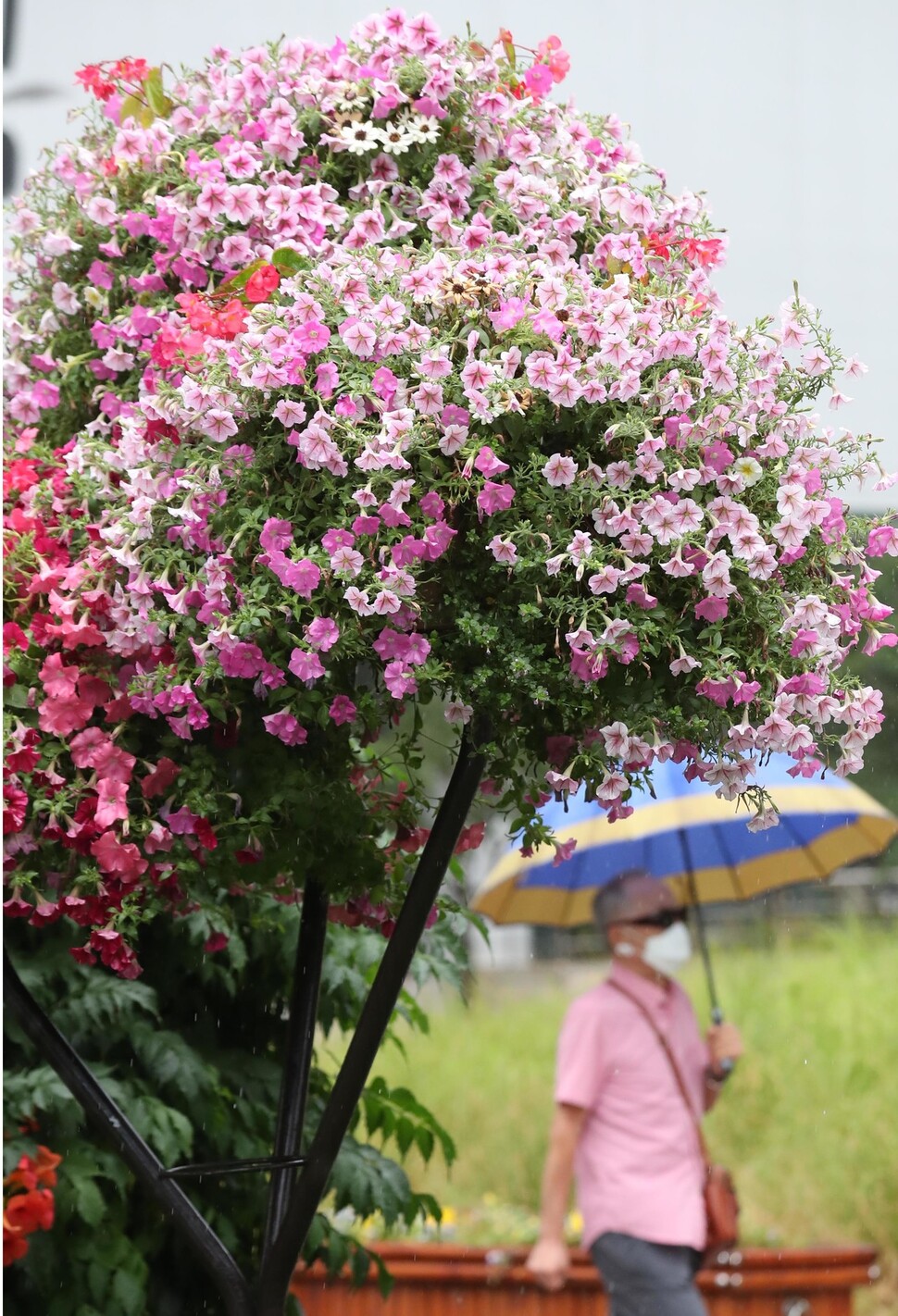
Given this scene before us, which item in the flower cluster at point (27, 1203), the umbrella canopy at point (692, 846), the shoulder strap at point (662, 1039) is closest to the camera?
the flower cluster at point (27, 1203)

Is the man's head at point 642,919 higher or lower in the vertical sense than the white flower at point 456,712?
lower

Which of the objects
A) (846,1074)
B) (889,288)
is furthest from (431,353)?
(846,1074)

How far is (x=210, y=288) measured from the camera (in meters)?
0.95

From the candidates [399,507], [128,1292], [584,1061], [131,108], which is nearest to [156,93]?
[131,108]

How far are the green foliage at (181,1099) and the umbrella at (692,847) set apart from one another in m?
0.69

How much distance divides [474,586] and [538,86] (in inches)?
17.4

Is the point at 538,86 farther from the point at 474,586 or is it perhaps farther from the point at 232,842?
the point at 232,842

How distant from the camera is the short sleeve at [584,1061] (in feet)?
6.15

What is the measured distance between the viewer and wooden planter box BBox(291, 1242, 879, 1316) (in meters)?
2.37

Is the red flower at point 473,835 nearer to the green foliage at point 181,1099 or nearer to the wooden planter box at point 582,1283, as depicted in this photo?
the green foliage at point 181,1099

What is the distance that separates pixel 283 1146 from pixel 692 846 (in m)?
1.55

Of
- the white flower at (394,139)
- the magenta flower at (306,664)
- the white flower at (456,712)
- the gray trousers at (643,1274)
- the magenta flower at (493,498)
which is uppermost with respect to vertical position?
the white flower at (394,139)

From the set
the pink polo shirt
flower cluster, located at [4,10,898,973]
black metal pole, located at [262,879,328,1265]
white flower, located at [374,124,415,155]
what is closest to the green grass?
the pink polo shirt

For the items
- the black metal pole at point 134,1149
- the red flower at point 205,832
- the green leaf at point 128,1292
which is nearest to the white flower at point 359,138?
the red flower at point 205,832
